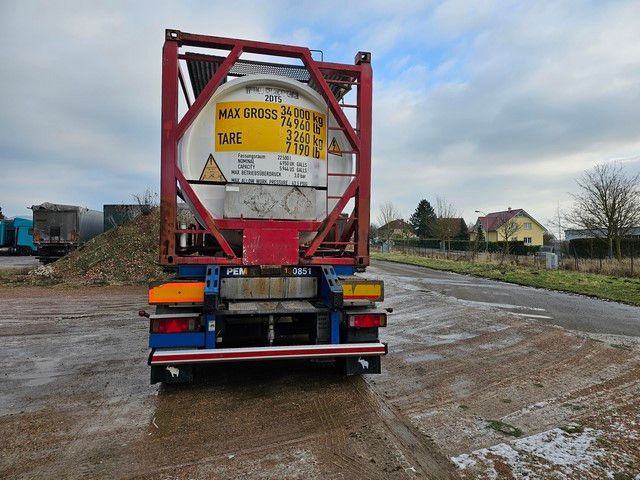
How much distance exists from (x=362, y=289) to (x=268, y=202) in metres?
1.46

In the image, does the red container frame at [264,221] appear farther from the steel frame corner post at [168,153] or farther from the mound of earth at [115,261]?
the mound of earth at [115,261]

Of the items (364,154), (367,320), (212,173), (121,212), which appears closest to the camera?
(367,320)

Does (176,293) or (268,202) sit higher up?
(268,202)

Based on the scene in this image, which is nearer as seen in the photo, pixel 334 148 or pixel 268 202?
pixel 268 202

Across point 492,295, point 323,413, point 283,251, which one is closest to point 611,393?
point 323,413

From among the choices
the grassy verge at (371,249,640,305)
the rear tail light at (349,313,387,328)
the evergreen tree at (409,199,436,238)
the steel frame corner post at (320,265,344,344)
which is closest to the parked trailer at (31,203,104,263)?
the grassy verge at (371,249,640,305)

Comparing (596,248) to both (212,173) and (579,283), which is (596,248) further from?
(212,173)

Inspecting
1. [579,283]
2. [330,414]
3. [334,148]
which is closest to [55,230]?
[334,148]

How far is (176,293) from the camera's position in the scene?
418cm

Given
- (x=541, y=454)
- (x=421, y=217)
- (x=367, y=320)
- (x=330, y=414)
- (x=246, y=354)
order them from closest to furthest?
1. (x=541, y=454)
2. (x=330, y=414)
3. (x=246, y=354)
4. (x=367, y=320)
5. (x=421, y=217)

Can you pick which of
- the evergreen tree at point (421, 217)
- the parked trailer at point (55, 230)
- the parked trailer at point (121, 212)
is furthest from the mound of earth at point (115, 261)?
the evergreen tree at point (421, 217)

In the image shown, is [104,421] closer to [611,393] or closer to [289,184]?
[289,184]

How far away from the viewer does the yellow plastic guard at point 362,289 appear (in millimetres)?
4594

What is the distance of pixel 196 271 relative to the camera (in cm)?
469
